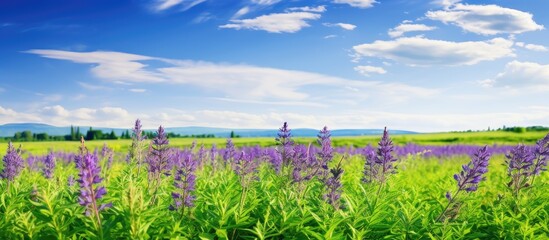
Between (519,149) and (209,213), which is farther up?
(519,149)

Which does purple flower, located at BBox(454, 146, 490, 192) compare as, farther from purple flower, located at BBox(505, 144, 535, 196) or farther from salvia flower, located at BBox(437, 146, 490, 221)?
purple flower, located at BBox(505, 144, 535, 196)

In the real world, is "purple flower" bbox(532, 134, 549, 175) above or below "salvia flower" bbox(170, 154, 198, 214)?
above

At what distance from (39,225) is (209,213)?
53.8 inches

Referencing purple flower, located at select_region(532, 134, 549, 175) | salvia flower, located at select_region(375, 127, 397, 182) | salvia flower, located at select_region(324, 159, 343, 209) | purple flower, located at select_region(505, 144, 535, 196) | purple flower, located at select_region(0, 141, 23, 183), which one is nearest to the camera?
salvia flower, located at select_region(324, 159, 343, 209)

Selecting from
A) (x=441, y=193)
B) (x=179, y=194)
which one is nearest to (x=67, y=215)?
A: (x=179, y=194)

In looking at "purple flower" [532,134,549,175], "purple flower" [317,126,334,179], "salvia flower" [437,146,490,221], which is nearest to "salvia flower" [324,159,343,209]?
"purple flower" [317,126,334,179]

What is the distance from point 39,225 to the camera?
411cm

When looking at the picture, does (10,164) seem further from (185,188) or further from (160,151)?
(185,188)

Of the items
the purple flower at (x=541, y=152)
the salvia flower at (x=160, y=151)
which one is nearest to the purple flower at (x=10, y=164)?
the salvia flower at (x=160, y=151)

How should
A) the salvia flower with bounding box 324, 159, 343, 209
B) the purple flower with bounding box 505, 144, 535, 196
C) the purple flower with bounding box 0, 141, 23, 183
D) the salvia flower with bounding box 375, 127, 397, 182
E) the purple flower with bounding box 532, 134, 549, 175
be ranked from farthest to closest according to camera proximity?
the purple flower with bounding box 0, 141, 23, 183 < the purple flower with bounding box 532, 134, 549, 175 < the purple flower with bounding box 505, 144, 535, 196 < the salvia flower with bounding box 375, 127, 397, 182 < the salvia flower with bounding box 324, 159, 343, 209

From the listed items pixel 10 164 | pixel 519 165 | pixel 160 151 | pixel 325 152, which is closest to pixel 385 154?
pixel 325 152

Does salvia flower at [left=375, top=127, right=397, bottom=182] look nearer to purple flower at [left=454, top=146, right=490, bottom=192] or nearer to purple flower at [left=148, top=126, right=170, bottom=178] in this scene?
purple flower at [left=454, top=146, right=490, bottom=192]

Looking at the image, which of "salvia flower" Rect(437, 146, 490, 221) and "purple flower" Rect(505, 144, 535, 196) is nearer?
"salvia flower" Rect(437, 146, 490, 221)

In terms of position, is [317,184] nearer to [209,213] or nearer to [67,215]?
[209,213]
